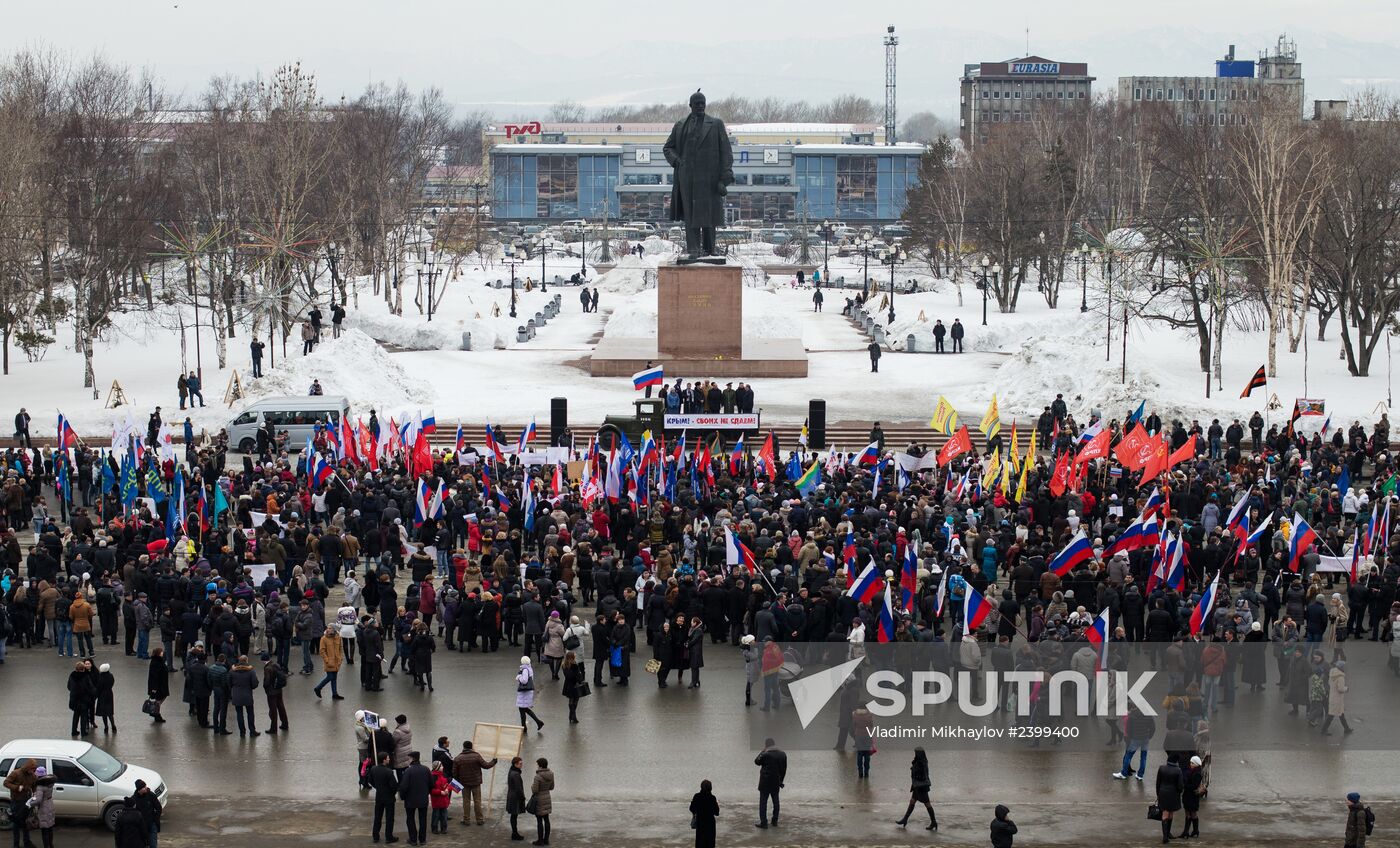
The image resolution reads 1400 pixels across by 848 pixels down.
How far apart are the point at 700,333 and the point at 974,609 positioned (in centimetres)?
2813

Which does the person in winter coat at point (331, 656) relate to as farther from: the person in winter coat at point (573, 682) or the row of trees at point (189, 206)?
the row of trees at point (189, 206)

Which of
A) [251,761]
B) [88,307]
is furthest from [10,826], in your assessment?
[88,307]

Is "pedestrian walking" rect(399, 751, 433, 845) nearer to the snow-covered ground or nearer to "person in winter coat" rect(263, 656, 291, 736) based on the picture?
"person in winter coat" rect(263, 656, 291, 736)

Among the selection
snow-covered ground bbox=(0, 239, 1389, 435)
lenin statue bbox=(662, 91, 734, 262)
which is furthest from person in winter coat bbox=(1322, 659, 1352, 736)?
lenin statue bbox=(662, 91, 734, 262)

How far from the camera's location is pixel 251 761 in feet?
60.9

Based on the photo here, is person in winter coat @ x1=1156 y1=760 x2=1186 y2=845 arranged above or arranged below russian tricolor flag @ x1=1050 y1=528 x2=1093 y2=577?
below

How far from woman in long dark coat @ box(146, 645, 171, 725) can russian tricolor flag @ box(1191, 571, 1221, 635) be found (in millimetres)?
11665

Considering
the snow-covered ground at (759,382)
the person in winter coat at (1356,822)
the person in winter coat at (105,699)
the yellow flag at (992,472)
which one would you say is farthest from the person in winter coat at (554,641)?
the snow-covered ground at (759,382)

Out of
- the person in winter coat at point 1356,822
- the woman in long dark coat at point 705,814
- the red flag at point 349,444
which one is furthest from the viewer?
the red flag at point 349,444

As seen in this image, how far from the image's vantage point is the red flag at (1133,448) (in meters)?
29.1

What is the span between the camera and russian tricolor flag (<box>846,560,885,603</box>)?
21172mm

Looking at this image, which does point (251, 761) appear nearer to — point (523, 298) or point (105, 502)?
point (105, 502)

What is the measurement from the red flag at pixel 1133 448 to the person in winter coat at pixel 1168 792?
13.2 metres

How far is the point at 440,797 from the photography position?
54.8ft
